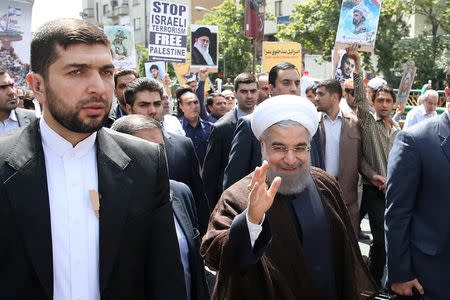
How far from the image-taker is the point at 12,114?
551 cm

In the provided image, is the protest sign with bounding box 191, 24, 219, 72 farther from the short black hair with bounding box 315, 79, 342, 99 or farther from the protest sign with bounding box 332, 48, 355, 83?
the short black hair with bounding box 315, 79, 342, 99

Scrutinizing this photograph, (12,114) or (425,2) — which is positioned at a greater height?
(425,2)

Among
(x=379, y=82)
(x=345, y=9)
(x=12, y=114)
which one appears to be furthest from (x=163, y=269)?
(x=345, y=9)

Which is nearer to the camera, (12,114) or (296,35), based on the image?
(12,114)

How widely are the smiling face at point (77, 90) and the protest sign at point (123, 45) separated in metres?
8.33

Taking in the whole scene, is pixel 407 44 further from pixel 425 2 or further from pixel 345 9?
pixel 345 9

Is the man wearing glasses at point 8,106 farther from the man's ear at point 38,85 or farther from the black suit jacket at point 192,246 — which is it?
the man's ear at point 38,85

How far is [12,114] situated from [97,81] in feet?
13.3

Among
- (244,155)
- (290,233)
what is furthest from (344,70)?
(290,233)

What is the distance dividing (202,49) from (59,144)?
8.42 metres

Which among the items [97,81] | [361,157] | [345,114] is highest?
[97,81]

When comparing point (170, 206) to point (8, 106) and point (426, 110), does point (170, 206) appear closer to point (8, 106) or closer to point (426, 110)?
point (8, 106)

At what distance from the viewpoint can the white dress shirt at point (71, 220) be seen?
178 cm

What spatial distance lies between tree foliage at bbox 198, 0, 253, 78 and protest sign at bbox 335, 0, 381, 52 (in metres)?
31.8
